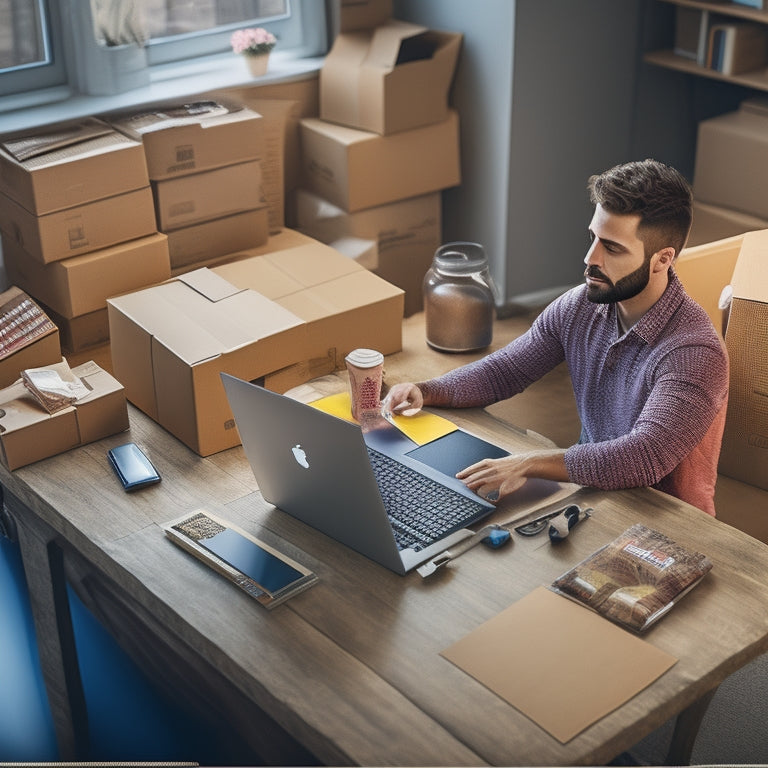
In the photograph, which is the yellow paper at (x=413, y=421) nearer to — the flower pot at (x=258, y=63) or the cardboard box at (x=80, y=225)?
the cardboard box at (x=80, y=225)

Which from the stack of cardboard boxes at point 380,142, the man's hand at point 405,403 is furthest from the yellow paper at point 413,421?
the stack of cardboard boxes at point 380,142

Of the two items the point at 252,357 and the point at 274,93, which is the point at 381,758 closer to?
the point at 252,357

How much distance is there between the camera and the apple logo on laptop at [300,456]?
180 cm

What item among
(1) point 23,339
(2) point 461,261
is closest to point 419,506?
(2) point 461,261

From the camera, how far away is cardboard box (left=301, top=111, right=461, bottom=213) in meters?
3.28

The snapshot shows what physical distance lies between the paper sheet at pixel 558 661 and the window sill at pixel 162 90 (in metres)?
2.00

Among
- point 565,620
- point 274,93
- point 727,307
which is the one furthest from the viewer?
point 274,93

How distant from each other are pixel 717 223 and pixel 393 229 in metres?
1.03

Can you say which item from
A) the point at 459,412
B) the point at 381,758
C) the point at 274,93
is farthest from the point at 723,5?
the point at 381,758

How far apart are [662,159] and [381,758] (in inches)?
113

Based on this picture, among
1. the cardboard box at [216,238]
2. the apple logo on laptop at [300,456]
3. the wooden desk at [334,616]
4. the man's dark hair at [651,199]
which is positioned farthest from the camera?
the cardboard box at [216,238]

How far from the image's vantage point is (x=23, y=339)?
238 cm

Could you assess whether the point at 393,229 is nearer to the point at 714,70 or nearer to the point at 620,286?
the point at 714,70

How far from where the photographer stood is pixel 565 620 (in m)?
1.68
